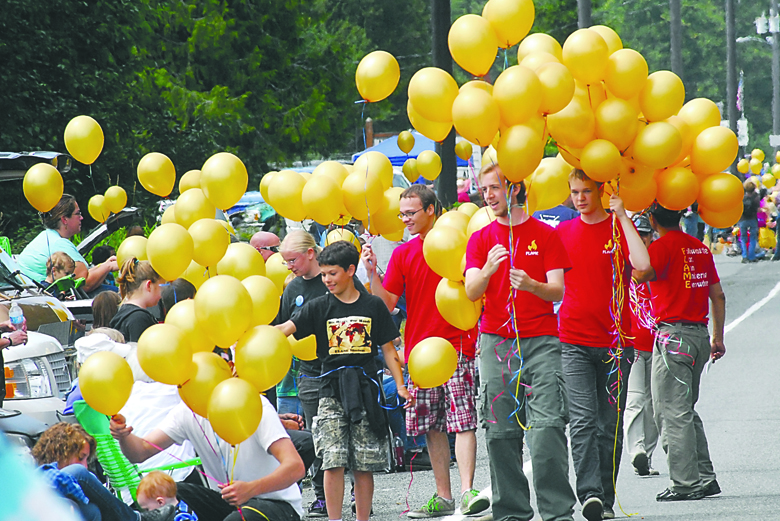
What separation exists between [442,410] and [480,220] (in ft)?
4.50

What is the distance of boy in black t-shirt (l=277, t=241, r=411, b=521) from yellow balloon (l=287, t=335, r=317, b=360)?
24cm

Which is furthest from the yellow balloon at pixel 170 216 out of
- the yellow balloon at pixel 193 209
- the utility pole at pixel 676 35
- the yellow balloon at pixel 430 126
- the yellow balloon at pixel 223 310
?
the utility pole at pixel 676 35

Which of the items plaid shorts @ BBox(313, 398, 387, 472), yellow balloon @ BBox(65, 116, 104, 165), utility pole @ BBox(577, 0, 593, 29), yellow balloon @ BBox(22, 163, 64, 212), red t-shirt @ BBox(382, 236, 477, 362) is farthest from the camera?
utility pole @ BBox(577, 0, 593, 29)

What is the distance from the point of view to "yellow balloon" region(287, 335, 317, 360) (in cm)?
654

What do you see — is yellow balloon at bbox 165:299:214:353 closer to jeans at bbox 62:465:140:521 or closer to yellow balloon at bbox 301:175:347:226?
jeans at bbox 62:465:140:521

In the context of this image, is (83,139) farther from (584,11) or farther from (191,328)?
(584,11)

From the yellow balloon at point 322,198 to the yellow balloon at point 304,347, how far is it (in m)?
0.75

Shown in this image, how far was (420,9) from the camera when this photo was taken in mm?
52500

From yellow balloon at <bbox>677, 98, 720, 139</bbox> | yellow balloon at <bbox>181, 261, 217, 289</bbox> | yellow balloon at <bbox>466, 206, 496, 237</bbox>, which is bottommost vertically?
yellow balloon at <bbox>181, 261, 217, 289</bbox>

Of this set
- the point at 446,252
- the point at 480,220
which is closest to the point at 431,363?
the point at 446,252

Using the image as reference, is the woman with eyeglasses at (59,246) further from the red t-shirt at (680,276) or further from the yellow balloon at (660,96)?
the yellow balloon at (660,96)

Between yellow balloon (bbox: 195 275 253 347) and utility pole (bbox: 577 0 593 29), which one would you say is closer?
yellow balloon (bbox: 195 275 253 347)

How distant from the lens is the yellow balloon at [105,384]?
4.60 meters

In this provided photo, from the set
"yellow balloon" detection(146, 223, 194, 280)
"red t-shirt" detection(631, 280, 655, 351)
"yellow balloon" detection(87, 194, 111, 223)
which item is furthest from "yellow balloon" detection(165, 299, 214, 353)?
"yellow balloon" detection(87, 194, 111, 223)
